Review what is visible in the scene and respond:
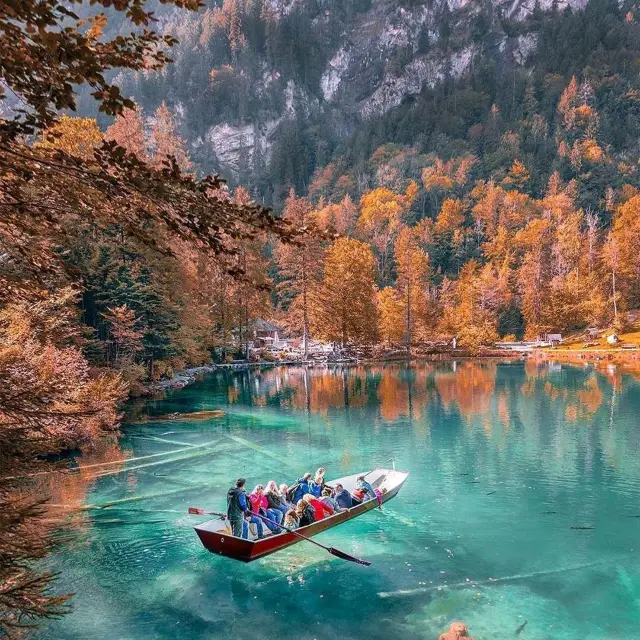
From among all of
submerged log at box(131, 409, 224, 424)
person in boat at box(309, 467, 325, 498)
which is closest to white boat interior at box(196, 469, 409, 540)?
person in boat at box(309, 467, 325, 498)

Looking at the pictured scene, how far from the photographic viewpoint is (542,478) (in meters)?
17.5

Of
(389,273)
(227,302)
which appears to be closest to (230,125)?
(389,273)

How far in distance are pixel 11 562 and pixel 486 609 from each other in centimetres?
866

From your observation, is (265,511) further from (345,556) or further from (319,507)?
Answer: (345,556)

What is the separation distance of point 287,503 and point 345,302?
48.2 m

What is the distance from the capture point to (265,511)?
40.2ft

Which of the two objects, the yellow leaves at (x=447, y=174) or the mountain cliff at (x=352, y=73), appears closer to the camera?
the yellow leaves at (x=447, y=174)

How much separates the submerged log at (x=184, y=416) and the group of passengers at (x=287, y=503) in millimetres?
14724

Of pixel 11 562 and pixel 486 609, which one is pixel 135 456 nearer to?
pixel 486 609

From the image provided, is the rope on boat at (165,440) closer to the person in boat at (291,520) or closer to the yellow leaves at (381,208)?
the person in boat at (291,520)

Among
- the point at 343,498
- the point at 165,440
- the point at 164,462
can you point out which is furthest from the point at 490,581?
the point at 165,440

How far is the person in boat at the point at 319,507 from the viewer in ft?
42.7

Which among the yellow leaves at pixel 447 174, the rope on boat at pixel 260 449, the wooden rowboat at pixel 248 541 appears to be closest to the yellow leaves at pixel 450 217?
the yellow leaves at pixel 447 174

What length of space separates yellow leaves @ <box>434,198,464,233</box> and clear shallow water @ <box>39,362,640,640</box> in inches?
2965
